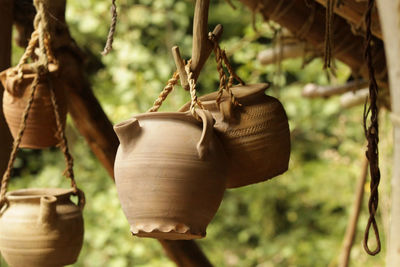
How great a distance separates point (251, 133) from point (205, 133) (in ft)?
0.68

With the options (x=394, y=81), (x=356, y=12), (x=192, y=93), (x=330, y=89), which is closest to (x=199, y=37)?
(x=192, y=93)

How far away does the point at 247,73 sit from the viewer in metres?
5.35

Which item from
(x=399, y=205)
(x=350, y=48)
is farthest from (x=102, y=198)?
(x=399, y=205)

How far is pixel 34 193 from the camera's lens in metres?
2.37

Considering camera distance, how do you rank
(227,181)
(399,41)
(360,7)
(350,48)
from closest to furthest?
(399,41), (227,181), (360,7), (350,48)

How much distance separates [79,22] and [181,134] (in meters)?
4.55

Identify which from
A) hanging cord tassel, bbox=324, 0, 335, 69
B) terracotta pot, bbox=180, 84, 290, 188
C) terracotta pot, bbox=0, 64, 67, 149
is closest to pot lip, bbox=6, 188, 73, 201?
terracotta pot, bbox=0, 64, 67, 149

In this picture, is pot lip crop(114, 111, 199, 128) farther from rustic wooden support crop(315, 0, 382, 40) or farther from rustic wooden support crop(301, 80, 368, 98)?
rustic wooden support crop(301, 80, 368, 98)

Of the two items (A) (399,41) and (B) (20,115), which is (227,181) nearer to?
(A) (399,41)

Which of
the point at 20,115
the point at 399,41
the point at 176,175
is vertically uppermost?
the point at 399,41

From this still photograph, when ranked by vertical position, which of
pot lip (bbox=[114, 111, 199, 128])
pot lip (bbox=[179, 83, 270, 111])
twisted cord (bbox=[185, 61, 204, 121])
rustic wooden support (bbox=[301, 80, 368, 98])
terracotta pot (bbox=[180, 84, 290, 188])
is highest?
twisted cord (bbox=[185, 61, 204, 121])

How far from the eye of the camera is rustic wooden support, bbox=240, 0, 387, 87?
268 centimetres

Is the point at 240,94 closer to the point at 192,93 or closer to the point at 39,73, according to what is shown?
the point at 192,93

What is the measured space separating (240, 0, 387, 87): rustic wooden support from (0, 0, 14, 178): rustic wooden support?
885mm
